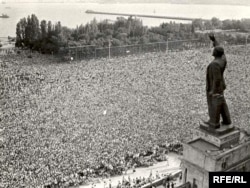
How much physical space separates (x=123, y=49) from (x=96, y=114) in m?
43.7

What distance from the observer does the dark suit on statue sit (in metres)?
10.4

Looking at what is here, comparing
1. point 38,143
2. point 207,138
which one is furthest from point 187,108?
point 207,138

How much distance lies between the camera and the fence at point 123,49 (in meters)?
69.9

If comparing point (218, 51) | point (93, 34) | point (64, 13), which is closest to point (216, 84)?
Result: point (218, 51)

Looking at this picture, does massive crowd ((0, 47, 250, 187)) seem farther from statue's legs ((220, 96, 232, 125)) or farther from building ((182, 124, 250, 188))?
statue's legs ((220, 96, 232, 125))

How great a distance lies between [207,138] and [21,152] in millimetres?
18253

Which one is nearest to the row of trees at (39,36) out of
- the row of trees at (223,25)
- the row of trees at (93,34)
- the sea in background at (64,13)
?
the row of trees at (93,34)

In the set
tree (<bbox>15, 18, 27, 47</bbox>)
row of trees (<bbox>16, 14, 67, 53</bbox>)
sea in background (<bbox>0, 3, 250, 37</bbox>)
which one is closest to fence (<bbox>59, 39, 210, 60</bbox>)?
row of trees (<bbox>16, 14, 67, 53</bbox>)

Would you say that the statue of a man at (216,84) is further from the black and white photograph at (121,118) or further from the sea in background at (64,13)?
the sea in background at (64,13)

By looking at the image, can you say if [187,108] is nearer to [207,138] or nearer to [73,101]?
[73,101]

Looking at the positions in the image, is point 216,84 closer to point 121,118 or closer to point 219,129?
point 219,129

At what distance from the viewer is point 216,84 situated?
1054 cm

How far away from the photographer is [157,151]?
2853 centimetres

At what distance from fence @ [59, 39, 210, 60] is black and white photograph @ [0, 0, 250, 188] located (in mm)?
365
